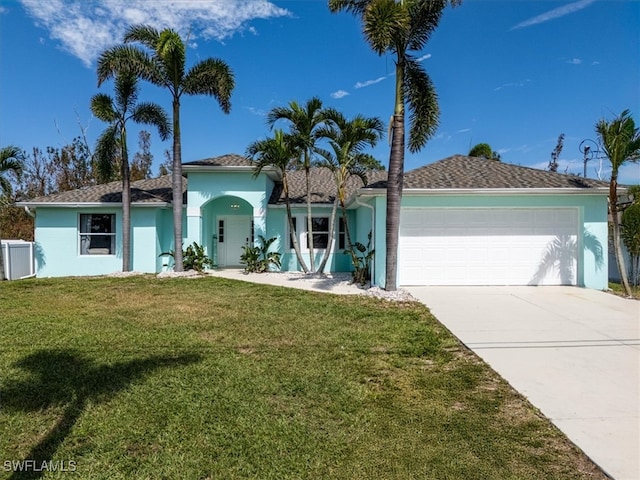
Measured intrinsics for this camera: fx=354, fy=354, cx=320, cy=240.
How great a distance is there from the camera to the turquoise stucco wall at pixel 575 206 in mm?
10656

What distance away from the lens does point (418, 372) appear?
4.70m

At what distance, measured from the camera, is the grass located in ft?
9.27

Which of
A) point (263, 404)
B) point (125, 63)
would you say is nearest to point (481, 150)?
point (125, 63)

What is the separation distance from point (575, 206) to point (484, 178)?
107 inches

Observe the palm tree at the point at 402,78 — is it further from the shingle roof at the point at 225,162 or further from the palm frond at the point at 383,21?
the shingle roof at the point at 225,162

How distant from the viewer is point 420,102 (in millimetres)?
10266

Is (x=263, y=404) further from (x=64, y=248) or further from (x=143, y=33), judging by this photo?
(x=64, y=248)

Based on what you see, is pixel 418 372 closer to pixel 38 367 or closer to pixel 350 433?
pixel 350 433

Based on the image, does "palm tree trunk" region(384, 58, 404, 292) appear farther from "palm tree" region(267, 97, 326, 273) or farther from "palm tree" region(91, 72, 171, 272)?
"palm tree" region(91, 72, 171, 272)

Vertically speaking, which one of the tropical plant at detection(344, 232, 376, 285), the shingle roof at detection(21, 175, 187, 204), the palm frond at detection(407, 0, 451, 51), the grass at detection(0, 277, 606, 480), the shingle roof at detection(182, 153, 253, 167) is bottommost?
the grass at detection(0, 277, 606, 480)

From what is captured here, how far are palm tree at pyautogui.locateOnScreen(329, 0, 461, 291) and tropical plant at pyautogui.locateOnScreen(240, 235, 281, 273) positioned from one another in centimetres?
641

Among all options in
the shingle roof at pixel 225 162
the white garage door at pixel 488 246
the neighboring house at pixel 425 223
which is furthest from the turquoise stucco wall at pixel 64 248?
the white garage door at pixel 488 246

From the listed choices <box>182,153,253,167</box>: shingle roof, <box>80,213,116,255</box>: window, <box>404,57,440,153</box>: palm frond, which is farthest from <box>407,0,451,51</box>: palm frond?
<box>80,213,116,255</box>: window

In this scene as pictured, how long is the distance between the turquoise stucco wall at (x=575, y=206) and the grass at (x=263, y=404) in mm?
4666
